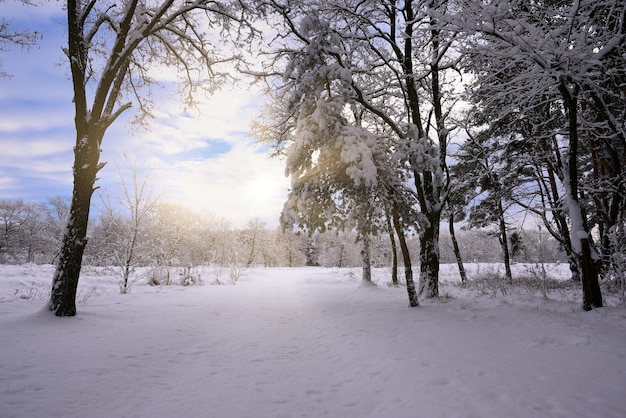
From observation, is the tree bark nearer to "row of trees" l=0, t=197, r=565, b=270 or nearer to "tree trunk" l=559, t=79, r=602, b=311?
"tree trunk" l=559, t=79, r=602, b=311

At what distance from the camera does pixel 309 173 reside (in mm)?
7965

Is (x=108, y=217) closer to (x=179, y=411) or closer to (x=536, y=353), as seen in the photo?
(x=179, y=411)

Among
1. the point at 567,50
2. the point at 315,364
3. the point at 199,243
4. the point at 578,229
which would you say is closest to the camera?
the point at 315,364

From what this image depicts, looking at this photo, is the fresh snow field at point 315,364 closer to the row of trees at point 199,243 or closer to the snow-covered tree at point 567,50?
the snow-covered tree at point 567,50

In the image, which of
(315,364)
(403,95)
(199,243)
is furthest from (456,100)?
(199,243)

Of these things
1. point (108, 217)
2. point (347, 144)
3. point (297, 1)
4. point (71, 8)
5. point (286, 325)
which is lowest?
point (286, 325)

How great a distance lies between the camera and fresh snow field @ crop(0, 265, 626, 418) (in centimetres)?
279

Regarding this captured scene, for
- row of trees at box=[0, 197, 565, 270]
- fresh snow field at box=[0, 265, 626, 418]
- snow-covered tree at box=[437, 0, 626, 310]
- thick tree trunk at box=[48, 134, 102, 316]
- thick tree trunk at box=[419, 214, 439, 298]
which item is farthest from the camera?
row of trees at box=[0, 197, 565, 270]

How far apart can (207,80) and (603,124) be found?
34.6 feet

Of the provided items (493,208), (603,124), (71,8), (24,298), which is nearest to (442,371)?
(603,124)

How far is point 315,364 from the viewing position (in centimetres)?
410

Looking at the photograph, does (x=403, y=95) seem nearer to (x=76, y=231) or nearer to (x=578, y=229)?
(x=578, y=229)

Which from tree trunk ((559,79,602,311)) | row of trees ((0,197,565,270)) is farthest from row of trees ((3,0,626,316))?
row of trees ((0,197,565,270))

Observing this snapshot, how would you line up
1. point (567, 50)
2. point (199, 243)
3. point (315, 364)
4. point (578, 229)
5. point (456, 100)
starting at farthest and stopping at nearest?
point (199, 243)
point (456, 100)
point (578, 229)
point (567, 50)
point (315, 364)
